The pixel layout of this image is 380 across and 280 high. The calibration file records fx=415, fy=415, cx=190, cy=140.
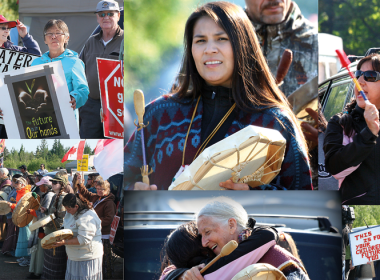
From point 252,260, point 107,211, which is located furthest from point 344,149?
point 107,211

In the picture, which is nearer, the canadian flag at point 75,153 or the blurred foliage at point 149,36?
the blurred foliage at point 149,36

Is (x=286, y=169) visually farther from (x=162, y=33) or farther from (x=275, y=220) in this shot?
(x=162, y=33)

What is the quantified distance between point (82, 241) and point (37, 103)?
145cm

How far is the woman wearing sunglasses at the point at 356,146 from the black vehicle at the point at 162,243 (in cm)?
43

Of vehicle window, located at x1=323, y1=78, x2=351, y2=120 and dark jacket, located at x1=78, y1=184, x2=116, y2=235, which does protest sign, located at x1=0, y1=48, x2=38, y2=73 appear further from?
vehicle window, located at x1=323, y1=78, x2=351, y2=120

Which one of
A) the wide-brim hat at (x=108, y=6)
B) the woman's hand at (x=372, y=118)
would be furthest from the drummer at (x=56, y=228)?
the woman's hand at (x=372, y=118)

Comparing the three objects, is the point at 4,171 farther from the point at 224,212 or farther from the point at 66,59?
the point at 224,212

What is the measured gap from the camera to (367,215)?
3.99 metres

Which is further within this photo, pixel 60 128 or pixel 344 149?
pixel 60 128

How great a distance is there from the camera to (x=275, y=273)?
3.10 m

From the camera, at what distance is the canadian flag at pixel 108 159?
4129 millimetres

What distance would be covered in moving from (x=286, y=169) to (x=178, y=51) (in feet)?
4.96

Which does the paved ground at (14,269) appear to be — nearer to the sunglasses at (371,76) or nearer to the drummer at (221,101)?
the drummer at (221,101)

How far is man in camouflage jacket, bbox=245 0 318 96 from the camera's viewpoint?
12.8 ft
